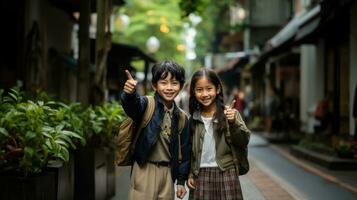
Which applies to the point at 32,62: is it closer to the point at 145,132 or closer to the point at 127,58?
the point at 127,58

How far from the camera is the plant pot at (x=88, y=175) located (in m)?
7.29

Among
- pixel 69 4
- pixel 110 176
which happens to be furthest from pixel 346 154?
pixel 69 4

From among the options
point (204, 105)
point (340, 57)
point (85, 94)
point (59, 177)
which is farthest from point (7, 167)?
point (340, 57)

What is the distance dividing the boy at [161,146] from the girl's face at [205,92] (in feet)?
0.50

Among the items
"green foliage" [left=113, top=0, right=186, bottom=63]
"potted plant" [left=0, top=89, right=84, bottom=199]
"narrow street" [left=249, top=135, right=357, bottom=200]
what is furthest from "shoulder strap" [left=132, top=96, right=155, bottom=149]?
"green foliage" [left=113, top=0, right=186, bottom=63]

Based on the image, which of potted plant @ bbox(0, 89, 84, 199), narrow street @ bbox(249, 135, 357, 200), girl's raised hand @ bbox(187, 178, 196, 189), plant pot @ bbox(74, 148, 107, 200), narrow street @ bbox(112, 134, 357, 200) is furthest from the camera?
narrow street @ bbox(249, 135, 357, 200)

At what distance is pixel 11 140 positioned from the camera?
5301 mm

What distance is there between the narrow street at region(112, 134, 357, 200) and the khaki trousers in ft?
12.8

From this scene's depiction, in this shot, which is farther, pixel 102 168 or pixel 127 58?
pixel 127 58

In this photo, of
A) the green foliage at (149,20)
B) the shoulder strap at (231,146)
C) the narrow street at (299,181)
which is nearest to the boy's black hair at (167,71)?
Result: the shoulder strap at (231,146)

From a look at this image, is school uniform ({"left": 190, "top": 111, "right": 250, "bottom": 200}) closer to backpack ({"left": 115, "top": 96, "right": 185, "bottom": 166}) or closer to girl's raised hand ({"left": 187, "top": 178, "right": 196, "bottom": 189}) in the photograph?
girl's raised hand ({"left": 187, "top": 178, "right": 196, "bottom": 189})

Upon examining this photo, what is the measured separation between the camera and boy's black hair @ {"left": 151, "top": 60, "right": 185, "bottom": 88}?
4535mm

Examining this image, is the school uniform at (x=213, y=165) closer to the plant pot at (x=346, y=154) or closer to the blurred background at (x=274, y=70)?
the blurred background at (x=274, y=70)

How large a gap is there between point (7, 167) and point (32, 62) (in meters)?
8.00
